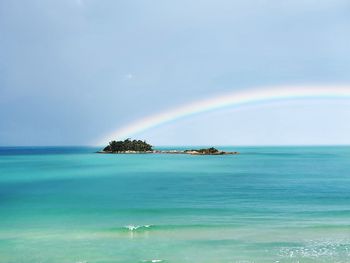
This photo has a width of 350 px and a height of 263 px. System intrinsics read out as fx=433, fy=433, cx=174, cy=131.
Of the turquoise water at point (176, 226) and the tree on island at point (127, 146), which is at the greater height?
the tree on island at point (127, 146)

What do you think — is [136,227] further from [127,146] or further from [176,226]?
[127,146]

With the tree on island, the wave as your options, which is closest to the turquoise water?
the wave

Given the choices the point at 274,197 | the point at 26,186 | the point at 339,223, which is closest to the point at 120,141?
the point at 26,186

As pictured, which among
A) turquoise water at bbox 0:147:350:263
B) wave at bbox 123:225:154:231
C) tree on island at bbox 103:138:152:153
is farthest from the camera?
tree on island at bbox 103:138:152:153

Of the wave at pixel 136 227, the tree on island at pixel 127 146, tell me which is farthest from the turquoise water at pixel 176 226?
the tree on island at pixel 127 146

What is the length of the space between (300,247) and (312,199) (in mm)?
18218

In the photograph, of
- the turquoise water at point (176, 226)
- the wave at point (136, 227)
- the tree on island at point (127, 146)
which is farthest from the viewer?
the tree on island at point (127, 146)

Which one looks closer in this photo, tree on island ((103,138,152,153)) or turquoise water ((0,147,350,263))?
turquoise water ((0,147,350,263))

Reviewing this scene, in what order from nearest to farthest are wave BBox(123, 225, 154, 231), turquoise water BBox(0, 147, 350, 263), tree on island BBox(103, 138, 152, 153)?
turquoise water BBox(0, 147, 350, 263), wave BBox(123, 225, 154, 231), tree on island BBox(103, 138, 152, 153)

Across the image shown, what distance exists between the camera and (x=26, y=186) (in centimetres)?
4788

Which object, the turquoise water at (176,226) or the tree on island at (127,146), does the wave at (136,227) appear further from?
the tree on island at (127,146)

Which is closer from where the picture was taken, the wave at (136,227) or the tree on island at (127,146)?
the wave at (136,227)

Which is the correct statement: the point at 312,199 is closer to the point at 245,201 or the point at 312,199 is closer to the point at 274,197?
the point at 274,197

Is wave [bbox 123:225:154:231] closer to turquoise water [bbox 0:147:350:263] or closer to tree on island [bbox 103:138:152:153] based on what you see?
turquoise water [bbox 0:147:350:263]
